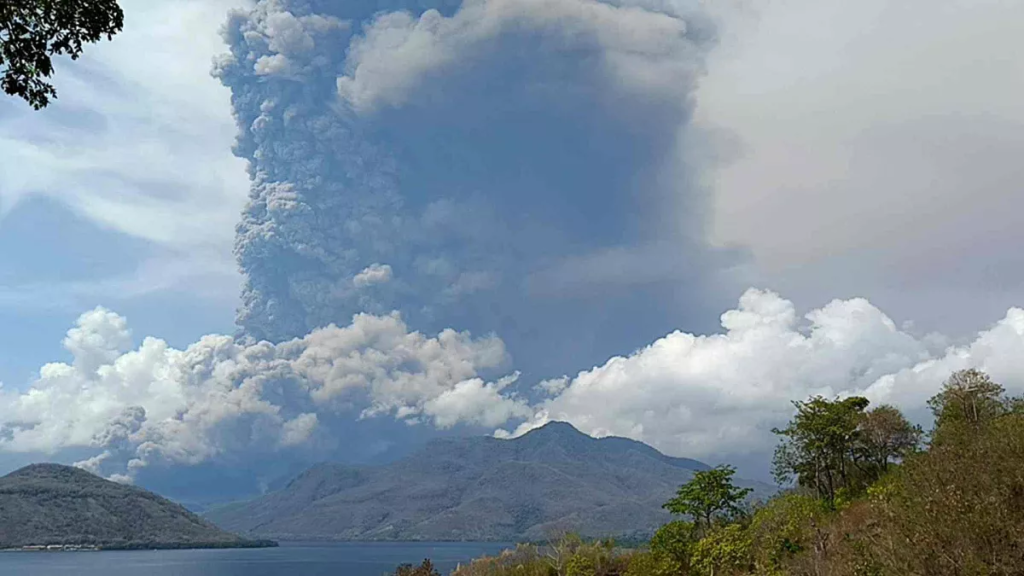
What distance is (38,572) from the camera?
191 m

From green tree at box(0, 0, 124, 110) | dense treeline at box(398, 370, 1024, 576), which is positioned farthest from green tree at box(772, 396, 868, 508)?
green tree at box(0, 0, 124, 110)

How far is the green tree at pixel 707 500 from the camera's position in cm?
6850

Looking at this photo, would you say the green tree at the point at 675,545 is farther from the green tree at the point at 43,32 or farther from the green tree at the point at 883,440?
the green tree at the point at 43,32

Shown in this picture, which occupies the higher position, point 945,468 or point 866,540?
point 945,468

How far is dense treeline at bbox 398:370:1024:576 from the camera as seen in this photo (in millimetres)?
25594

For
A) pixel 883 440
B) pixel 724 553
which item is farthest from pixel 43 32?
pixel 883 440

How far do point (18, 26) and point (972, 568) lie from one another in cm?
2873

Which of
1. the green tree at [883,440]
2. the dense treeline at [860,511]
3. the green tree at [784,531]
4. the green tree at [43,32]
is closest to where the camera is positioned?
the green tree at [43,32]

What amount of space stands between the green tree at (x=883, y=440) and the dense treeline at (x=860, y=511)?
4.5 inches

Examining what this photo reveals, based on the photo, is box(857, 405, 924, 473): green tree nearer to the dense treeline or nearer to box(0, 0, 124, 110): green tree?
the dense treeline

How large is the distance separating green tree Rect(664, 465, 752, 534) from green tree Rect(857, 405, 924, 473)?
1707cm

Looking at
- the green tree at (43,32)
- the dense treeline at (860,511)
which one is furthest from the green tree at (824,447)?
the green tree at (43,32)

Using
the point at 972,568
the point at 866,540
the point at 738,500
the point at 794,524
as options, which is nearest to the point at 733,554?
the point at 794,524

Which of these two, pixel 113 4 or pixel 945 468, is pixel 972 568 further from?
pixel 113 4
